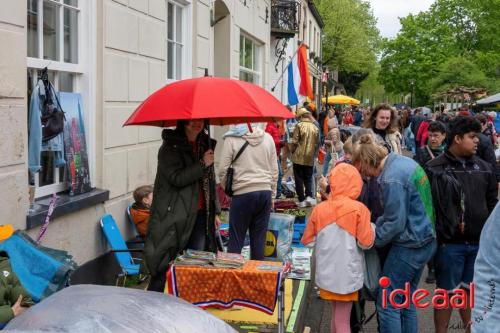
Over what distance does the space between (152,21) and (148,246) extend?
3.56 metres

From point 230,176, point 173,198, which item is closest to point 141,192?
point 230,176

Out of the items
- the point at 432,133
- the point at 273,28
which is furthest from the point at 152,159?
the point at 273,28

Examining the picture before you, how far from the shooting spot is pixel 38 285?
13.9 feet

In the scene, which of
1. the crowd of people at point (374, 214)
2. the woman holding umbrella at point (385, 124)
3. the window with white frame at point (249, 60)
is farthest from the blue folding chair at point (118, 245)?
the window with white frame at point (249, 60)

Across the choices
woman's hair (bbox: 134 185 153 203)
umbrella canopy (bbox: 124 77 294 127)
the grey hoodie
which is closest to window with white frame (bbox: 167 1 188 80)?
woman's hair (bbox: 134 185 153 203)

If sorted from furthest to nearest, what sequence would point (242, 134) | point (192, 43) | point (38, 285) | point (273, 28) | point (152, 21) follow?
point (273, 28), point (192, 43), point (152, 21), point (242, 134), point (38, 285)

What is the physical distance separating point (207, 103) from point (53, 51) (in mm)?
1945

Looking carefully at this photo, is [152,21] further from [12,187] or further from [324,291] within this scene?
[324,291]

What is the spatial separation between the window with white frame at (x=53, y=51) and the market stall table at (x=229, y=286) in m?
1.59

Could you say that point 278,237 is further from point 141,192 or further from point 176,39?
point 176,39

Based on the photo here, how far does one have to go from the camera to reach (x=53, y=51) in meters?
5.49

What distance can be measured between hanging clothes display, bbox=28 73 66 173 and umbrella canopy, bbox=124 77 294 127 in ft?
3.09

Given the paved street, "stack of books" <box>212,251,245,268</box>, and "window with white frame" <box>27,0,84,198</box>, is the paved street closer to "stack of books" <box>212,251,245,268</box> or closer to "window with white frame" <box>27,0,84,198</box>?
"stack of books" <box>212,251,245,268</box>

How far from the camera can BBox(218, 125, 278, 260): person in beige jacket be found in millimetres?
6230
